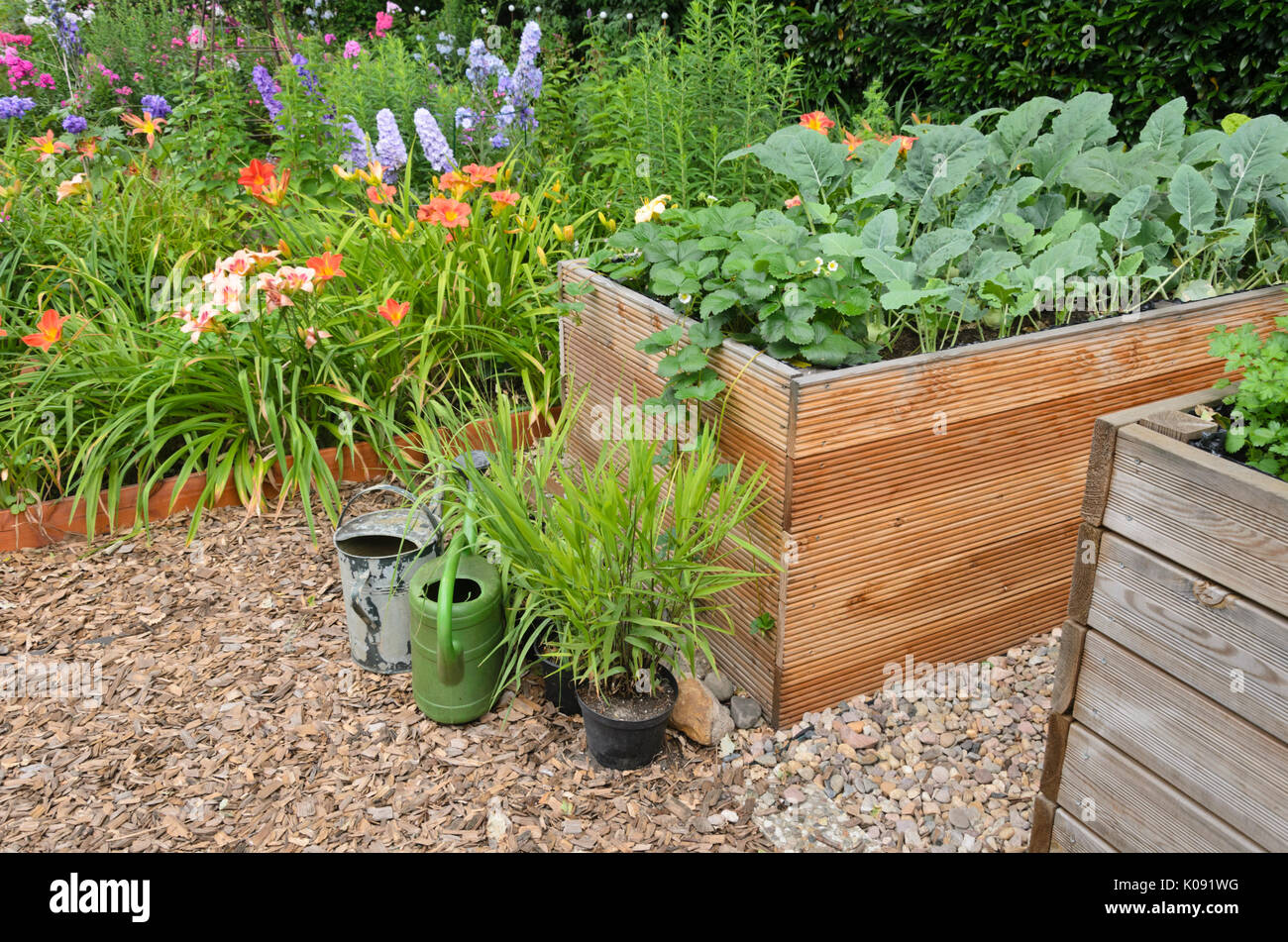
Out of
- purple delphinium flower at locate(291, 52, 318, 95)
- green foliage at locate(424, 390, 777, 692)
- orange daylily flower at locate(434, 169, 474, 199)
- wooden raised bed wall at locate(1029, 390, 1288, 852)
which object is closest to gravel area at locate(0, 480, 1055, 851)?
green foliage at locate(424, 390, 777, 692)

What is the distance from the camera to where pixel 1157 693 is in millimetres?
1456

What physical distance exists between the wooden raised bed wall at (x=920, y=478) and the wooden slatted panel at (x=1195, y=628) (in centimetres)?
63

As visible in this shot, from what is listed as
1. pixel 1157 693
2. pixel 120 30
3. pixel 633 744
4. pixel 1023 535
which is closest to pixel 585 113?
pixel 1023 535

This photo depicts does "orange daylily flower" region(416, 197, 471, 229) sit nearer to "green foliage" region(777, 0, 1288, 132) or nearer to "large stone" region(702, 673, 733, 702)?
"large stone" region(702, 673, 733, 702)

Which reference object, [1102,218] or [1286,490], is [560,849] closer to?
[1286,490]

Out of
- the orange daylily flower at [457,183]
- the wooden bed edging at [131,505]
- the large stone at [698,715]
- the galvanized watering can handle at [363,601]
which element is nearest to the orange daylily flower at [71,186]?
the wooden bed edging at [131,505]

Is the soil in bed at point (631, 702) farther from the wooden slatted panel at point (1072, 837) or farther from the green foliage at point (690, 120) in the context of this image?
the green foliage at point (690, 120)

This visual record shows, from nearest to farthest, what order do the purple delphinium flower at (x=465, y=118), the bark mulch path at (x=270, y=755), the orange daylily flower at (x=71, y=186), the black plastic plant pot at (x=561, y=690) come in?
the bark mulch path at (x=270, y=755)
the black plastic plant pot at (x=561, y=690)
the orange daylily flower at (x=71, y=186)
the purple delphinium flower at (x=465, y=118)

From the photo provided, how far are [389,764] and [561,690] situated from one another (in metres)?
0.40

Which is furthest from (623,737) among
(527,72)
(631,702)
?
(527,72)

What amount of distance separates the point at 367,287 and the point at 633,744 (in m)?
1.86

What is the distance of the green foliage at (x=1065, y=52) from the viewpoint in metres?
3.06

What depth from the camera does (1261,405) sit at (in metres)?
1.39

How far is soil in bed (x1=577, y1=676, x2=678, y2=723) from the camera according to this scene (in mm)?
2029
